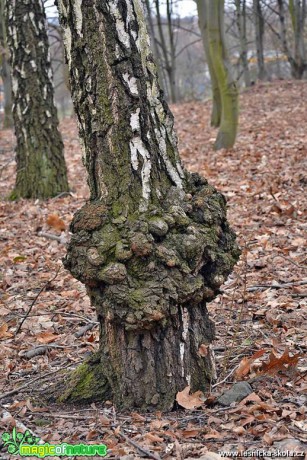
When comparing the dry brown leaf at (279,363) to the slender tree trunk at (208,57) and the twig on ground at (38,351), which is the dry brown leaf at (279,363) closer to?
the twig on ground at (38,351)

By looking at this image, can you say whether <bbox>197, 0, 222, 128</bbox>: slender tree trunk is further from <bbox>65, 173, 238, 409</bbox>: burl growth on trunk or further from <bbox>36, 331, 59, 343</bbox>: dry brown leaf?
<bbox>65, 173, 238, 409</bbox>: burl growth on trunk

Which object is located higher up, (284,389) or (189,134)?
(189,134)

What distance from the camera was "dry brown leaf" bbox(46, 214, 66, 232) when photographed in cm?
716

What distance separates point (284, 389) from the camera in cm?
312

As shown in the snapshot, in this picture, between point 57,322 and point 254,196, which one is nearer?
point 57,322

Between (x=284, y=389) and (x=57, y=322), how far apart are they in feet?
7.30

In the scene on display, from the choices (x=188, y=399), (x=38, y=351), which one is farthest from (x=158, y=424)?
(x=38, y=351)

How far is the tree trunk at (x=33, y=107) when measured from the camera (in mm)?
8078

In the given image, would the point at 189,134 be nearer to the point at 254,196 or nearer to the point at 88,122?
the point at 254,196

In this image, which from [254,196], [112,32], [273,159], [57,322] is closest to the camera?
[112,32]

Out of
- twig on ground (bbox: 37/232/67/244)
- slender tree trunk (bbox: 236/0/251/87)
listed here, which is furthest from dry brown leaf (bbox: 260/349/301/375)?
slender tree trunk (bbox: 236/0/251/87)

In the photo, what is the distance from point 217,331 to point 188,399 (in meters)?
1.16

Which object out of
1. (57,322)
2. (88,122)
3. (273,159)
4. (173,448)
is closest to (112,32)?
(88,122)

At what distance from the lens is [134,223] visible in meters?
2.93
